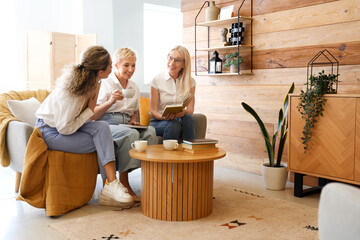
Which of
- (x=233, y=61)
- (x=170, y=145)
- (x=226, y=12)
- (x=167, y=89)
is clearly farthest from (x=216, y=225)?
(x=226, y=12)

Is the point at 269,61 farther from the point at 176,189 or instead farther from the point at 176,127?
the point at 176,189

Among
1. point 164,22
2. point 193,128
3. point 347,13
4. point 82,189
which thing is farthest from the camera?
point 164,22

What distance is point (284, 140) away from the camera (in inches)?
130

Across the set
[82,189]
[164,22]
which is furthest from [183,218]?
[164,22]

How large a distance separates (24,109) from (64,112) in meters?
0.63

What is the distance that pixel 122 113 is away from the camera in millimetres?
3246

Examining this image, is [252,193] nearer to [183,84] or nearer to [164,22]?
[183,84]

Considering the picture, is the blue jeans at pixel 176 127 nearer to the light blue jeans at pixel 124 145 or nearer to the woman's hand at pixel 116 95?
the light blue jeans at pixel 124 145

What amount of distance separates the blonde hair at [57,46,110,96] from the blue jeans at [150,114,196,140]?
2.73 feet

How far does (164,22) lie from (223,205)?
482 cm

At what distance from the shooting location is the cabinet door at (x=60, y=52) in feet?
18.4

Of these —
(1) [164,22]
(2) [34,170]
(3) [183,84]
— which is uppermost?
(1) [164,22]

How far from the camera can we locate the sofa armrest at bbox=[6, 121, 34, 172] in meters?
2.63

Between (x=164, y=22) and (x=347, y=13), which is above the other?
(x=164, y=22)
